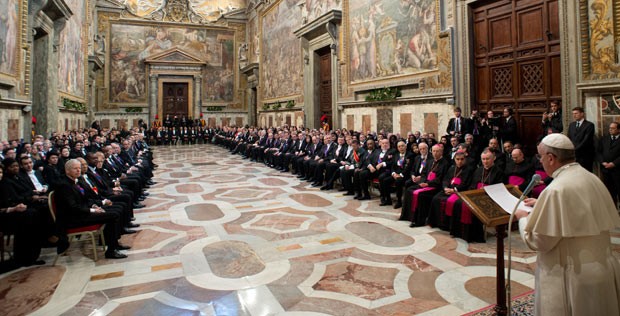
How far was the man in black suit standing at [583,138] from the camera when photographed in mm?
6152

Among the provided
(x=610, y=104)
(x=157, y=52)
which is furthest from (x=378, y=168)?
(x=157, y=52)

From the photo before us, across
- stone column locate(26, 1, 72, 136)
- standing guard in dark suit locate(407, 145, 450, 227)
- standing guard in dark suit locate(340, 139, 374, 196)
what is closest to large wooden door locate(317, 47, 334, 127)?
standing guard in dark suit locate(340, 139, 374, 196)

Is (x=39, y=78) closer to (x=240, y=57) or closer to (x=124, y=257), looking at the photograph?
(x=124, y=257)

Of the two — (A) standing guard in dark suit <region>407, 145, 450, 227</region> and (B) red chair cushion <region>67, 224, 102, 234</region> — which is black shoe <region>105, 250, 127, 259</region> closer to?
(B) red chair cushion <region>67, 224, 102, 234</region>

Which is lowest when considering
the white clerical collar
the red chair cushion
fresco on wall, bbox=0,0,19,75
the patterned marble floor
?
the patterned marble floor

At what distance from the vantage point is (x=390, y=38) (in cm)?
1158

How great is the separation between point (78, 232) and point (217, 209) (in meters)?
2.75

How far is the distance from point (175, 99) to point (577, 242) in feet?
88.1

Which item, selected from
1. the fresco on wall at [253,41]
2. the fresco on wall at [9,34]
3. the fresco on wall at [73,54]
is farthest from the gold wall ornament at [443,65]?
the fresco on wall at [253,41]

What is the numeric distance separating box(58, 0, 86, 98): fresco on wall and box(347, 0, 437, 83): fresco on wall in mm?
10196

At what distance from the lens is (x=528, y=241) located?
1982 millimetres

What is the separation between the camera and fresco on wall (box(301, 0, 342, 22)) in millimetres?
14641

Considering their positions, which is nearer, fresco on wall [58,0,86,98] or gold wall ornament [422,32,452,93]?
gold wall ornament [422,32,452,93]

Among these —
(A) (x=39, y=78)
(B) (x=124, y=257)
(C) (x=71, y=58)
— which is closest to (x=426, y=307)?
(B) (x=124, y=257)
